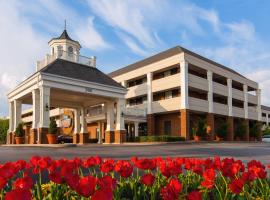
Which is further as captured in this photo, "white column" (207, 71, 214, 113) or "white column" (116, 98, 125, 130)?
"white column" (207, 71, 214, 113)

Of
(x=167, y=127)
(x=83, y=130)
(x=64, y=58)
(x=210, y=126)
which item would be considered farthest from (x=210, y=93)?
(x=64, y=58)

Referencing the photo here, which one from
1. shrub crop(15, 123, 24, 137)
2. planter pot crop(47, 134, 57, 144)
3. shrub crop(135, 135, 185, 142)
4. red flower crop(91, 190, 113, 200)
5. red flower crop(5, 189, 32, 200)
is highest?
red flower crop(5, 189, 32, 200)

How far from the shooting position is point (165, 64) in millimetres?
41281

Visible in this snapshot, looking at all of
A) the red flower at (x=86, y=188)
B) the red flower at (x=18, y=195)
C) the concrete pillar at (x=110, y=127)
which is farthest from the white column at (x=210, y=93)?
the red flower at (x=18, y=195)

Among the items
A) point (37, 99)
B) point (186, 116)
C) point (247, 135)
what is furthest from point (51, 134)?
point (247, 135)

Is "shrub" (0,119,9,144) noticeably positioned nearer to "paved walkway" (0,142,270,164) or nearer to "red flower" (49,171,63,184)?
"paved walkway" (0,142,270,164)

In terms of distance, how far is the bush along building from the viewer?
27797mm

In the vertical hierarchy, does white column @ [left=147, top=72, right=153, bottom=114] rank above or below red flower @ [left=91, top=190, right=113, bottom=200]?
above

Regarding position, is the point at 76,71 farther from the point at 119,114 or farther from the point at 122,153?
the point at 122,153

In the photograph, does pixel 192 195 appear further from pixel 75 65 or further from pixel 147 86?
pixel 147 86

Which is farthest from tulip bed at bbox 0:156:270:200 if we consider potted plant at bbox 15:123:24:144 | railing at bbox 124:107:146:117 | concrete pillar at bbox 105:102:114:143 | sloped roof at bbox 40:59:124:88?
railing at bbox 124:107:146:117

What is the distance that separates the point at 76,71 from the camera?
29.9 m

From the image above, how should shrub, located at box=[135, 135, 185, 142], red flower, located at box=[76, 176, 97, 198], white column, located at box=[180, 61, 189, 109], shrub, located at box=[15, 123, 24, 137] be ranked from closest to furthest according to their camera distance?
1. red flower, located at box=[76, 176, 97, 198]
2. shrub, located at box=[15, 123, 24, 137]
3. shrub, located at box=[135, 135, 185, 142]
4. white column, located at box=[180, 61, 189, 109]

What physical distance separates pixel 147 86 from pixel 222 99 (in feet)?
45.9
